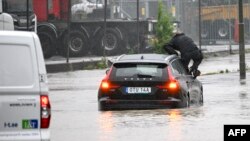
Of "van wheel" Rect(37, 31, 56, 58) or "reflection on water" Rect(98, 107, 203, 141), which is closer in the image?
"reflection on water" Rect(98, 107, 203, 141)

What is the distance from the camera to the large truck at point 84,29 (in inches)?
1348

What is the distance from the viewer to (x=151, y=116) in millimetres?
15039

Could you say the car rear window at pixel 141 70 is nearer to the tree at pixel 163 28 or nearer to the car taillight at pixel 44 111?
the car taillight at pixel 44 111

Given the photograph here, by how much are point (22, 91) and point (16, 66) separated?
0.30 meters

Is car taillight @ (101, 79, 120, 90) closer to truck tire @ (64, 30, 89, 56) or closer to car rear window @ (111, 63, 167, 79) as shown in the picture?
car rear window @ (111, 63, 167, 79)

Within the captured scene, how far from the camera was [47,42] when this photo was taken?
3416 centimetres

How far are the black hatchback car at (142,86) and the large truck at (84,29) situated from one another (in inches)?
625

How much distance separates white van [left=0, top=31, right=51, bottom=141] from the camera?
31.3 feet

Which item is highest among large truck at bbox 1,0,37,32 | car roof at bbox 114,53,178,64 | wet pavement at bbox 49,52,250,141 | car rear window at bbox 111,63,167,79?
large truck at bbox 1,0,37,32

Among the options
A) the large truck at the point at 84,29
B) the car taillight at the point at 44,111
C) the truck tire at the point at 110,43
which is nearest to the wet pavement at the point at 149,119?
the car taillight at the point at 44,111

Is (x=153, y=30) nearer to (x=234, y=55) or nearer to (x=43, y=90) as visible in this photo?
(x=234, y=55)

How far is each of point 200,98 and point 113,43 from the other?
18.5 m

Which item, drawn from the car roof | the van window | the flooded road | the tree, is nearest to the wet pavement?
the flooded road

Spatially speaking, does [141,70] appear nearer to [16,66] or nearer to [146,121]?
[146,121]
